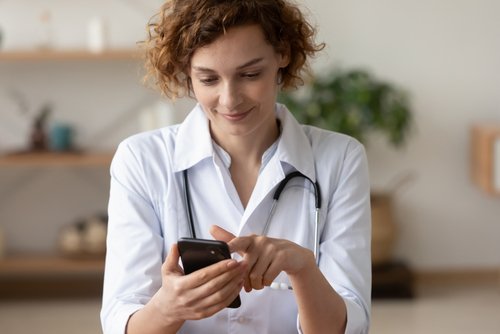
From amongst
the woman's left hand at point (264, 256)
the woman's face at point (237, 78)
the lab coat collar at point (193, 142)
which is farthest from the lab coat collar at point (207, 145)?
the woman's left hand at point (264, 256)

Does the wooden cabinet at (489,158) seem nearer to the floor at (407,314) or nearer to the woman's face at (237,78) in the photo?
the floor at (407,314)

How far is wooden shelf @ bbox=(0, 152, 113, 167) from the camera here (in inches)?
178

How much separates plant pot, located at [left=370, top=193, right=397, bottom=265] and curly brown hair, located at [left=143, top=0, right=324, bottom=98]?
266 centimetres

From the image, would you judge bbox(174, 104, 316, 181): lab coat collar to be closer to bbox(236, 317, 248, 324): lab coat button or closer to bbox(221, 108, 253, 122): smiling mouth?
bbox(221, 108, 253, 122): smiling mouth

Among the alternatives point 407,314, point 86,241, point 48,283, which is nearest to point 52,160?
point 86,241

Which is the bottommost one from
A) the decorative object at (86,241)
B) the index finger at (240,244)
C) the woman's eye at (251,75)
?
the decorative object at (86,241)

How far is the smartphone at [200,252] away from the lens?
162 cm

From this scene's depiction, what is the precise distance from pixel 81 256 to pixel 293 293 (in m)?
2.85

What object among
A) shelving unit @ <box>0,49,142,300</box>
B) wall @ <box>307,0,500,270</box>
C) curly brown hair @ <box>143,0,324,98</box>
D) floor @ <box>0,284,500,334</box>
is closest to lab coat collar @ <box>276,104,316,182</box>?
curly brown hair @ <box>143,0,324,98</box>

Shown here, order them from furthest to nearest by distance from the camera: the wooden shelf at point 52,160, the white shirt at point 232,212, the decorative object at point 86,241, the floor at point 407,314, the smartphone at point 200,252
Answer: the decorative object at point 86,241 < the wooden shelf at point 52,160 < the floor at point 407,314 < the white shirt at point 232,212 < the smartphone at point 200,252

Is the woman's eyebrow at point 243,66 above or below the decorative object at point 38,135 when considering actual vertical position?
above

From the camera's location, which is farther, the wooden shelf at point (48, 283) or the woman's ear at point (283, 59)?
the wooden shelf at point (48, 283)

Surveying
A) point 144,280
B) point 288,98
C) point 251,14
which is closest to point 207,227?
point 144,280

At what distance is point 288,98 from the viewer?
4621 millimetres
